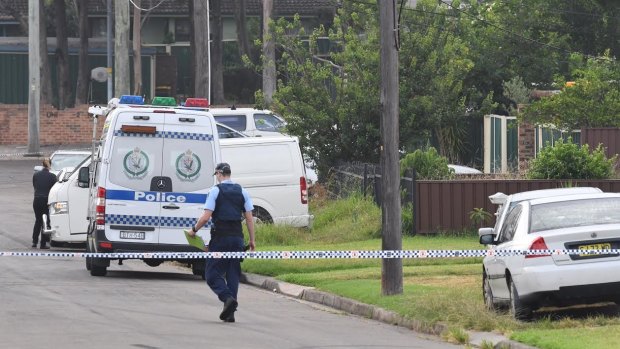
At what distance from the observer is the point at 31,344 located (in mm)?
12336

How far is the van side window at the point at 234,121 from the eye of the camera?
32.0 meters

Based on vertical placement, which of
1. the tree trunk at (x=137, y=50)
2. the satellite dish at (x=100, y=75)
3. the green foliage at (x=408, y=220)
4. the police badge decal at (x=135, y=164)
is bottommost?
the green foliage at (x=408, y=220)

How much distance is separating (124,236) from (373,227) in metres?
7.02

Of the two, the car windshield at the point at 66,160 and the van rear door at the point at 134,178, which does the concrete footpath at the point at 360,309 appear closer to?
the van rear door at the point at 134,178

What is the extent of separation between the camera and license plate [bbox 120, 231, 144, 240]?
1977 centimetres

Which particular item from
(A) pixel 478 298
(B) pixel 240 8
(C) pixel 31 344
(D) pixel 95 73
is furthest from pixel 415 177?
(B) pixel 240 8

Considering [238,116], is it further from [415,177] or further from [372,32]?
[415,177]

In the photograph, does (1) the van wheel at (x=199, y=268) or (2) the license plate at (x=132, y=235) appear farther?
(1) the van wheel at (x=199, y=268)

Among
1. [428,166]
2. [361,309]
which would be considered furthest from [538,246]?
[428,166]

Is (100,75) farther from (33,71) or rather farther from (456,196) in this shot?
(456,196)

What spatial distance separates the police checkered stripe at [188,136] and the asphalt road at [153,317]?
217cm

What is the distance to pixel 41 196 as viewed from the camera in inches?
1054

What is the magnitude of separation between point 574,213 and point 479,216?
414 inches

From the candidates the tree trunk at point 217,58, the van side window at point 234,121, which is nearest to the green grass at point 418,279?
the van side window at point 234,121
